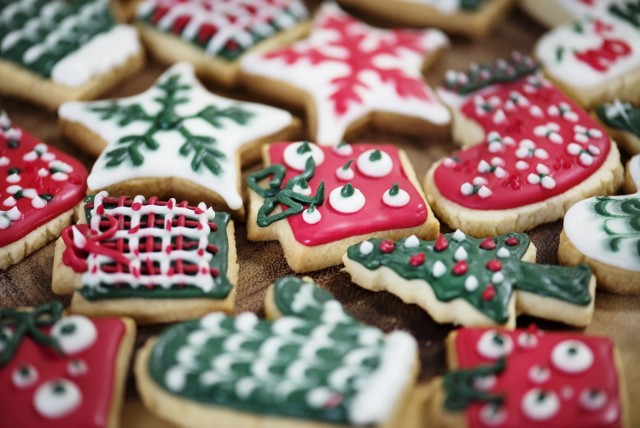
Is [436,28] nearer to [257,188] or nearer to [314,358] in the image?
[257,188]

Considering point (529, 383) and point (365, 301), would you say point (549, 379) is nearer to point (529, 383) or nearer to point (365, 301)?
point (529, 383)

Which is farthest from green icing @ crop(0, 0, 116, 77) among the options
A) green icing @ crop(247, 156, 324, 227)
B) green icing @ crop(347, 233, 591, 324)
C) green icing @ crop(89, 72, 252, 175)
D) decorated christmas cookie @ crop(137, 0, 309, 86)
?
green icing @ crop(347, 233, 591, 324)

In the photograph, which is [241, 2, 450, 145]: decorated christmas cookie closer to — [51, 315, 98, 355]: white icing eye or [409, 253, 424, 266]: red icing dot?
[409, 253, 424, 266]: red icing dot

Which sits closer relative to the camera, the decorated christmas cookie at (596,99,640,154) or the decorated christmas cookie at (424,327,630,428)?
the decorated christmas cookie at (424,327,630,428)

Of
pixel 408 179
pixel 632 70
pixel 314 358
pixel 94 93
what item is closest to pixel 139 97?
pixel 94 93

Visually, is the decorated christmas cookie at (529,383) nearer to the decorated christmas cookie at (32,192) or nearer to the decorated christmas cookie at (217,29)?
the decorated christmas cookie at (32,192)

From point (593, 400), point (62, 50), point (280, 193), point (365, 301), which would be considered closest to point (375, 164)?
point (280, 193)
